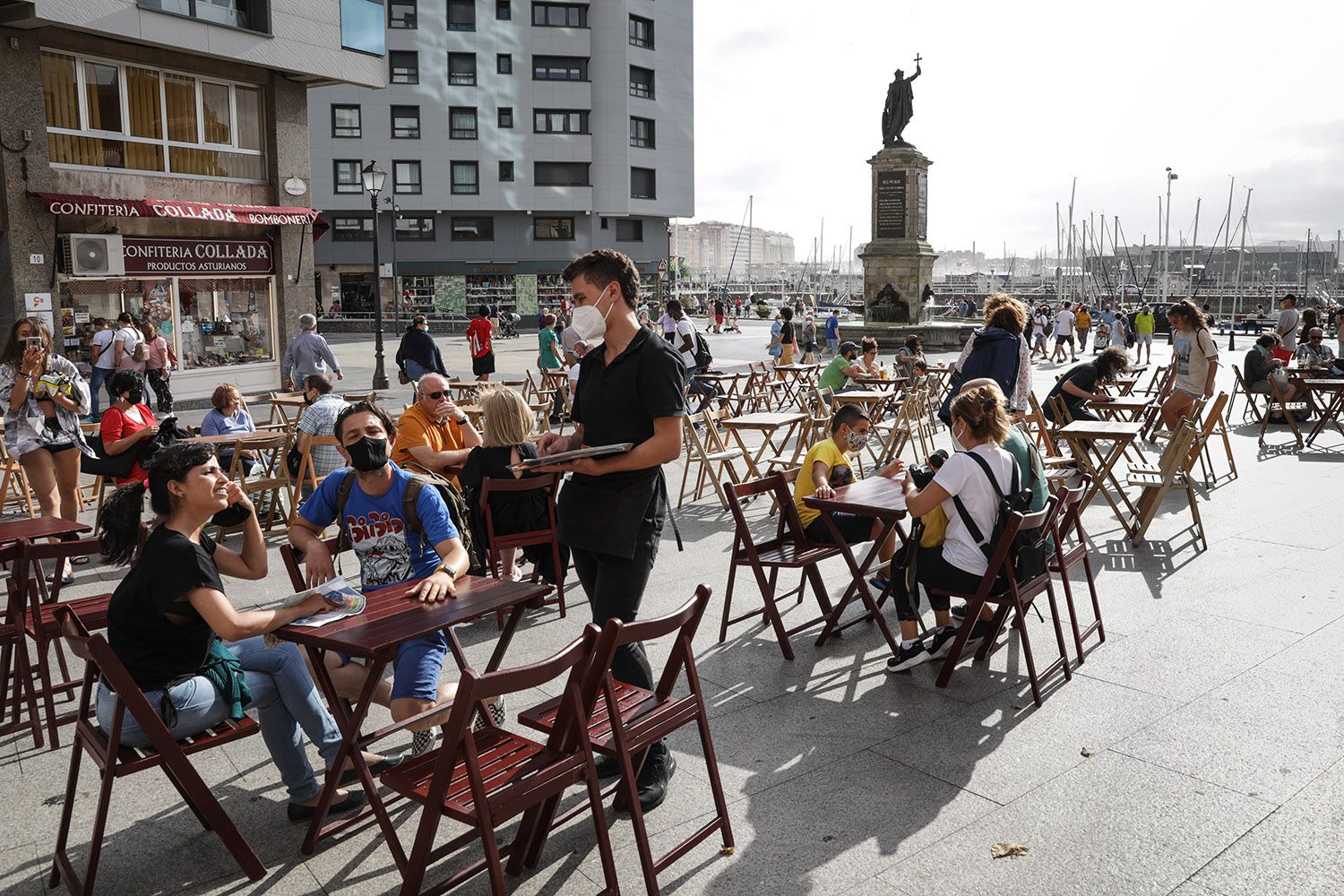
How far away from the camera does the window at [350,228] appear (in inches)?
1953

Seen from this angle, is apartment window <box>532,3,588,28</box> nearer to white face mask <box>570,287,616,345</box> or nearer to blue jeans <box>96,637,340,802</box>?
white face mask <box>570,287,616,345</box>

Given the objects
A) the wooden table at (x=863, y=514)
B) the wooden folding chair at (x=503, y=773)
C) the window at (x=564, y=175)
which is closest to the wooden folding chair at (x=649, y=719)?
the wooden folding chair at (x=503, y=773)

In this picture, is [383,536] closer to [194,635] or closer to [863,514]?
[194,635]

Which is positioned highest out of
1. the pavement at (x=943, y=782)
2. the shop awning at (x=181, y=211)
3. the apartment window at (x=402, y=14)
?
the apartment window at (x=402, y=14)

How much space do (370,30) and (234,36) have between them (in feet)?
12.2

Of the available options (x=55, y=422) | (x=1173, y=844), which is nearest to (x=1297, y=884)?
(x=1173, y=844)

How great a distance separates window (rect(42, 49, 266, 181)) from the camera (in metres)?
18.5

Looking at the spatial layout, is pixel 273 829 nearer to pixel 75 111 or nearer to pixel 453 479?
pixel 453 479

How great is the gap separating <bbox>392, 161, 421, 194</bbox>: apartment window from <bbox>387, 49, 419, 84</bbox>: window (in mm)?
3528

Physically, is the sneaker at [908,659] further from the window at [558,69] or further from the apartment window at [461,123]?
the window at [558,69]

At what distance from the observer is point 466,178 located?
161 ft

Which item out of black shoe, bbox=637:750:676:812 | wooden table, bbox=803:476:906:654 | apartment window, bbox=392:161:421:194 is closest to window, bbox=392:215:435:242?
apartment window, bbox=392:161:421:194

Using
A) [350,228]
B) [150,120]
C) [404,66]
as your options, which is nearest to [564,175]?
[404,66]

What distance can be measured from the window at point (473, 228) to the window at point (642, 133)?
772 cm
